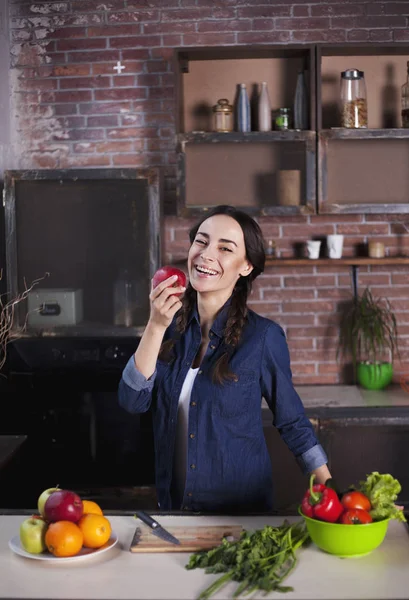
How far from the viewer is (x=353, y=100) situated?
379cm

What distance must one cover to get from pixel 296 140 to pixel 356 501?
7.92 feet

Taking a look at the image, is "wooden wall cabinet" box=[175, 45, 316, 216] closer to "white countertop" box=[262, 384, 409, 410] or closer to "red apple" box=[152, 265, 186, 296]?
"white countertop" box=[262, 384, 409, 410]

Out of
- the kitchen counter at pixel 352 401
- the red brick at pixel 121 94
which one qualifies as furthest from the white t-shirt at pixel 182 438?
the red brick at pixel 121 94

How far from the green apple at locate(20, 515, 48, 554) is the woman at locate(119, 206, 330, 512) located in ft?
1.73

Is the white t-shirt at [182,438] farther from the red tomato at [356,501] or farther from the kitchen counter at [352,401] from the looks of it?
the kitchen counter at [352,401]

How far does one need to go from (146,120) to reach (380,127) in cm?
118

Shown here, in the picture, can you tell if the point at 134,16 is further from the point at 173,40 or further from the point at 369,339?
the point at 369,339

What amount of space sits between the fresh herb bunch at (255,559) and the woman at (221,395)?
45 cm

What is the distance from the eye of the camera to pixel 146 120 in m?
4.09

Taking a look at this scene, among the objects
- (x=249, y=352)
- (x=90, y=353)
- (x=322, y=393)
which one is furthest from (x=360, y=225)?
(x=249, y=352)

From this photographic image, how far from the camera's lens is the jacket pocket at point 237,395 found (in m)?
2.21

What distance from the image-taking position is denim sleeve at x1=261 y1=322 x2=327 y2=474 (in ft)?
7.04

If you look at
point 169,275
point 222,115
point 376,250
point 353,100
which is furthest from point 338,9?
point 169,275

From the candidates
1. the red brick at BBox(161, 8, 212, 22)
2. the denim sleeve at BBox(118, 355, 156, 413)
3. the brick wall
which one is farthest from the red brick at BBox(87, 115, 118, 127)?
the denim sleeve at BBox(118, 355, 156, 413)
